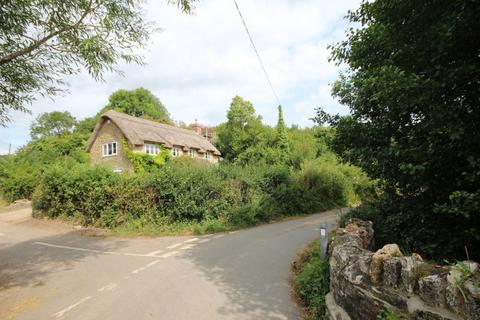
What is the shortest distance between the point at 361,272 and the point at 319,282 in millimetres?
2040

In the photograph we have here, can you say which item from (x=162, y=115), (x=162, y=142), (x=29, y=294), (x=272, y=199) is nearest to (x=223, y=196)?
(x=272, y=199)

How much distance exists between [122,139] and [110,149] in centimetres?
234

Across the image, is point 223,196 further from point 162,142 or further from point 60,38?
point 162,142

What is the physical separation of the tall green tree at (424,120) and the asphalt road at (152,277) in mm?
2905

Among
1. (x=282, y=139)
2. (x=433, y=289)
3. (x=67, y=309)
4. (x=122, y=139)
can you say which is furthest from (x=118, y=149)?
(x=433, y=289)

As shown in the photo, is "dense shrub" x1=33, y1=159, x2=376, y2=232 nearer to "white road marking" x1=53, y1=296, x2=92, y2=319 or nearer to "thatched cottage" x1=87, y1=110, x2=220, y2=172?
"white road marking" x1=53, y1=296, x2=92, y2=319

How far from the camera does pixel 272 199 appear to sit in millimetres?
17359

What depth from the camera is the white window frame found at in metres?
29.1

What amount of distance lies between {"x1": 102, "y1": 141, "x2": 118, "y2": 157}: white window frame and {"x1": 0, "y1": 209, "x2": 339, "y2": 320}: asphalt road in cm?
1671

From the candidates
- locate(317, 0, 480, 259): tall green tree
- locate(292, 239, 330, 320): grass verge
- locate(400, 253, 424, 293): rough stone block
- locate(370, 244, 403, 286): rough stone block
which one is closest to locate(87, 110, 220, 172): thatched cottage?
locate(292, 239, 330, 320): grass verge

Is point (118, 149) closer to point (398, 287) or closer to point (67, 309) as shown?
point (67, 309)

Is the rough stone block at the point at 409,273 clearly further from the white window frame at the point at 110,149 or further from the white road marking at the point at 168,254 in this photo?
the white window frame at the point at 110,149

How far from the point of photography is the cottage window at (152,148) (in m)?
28.8

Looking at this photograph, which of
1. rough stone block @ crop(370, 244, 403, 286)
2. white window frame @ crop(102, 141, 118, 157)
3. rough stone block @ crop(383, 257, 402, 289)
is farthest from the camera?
white window frame @ crop(102, 141, 118, 157)
